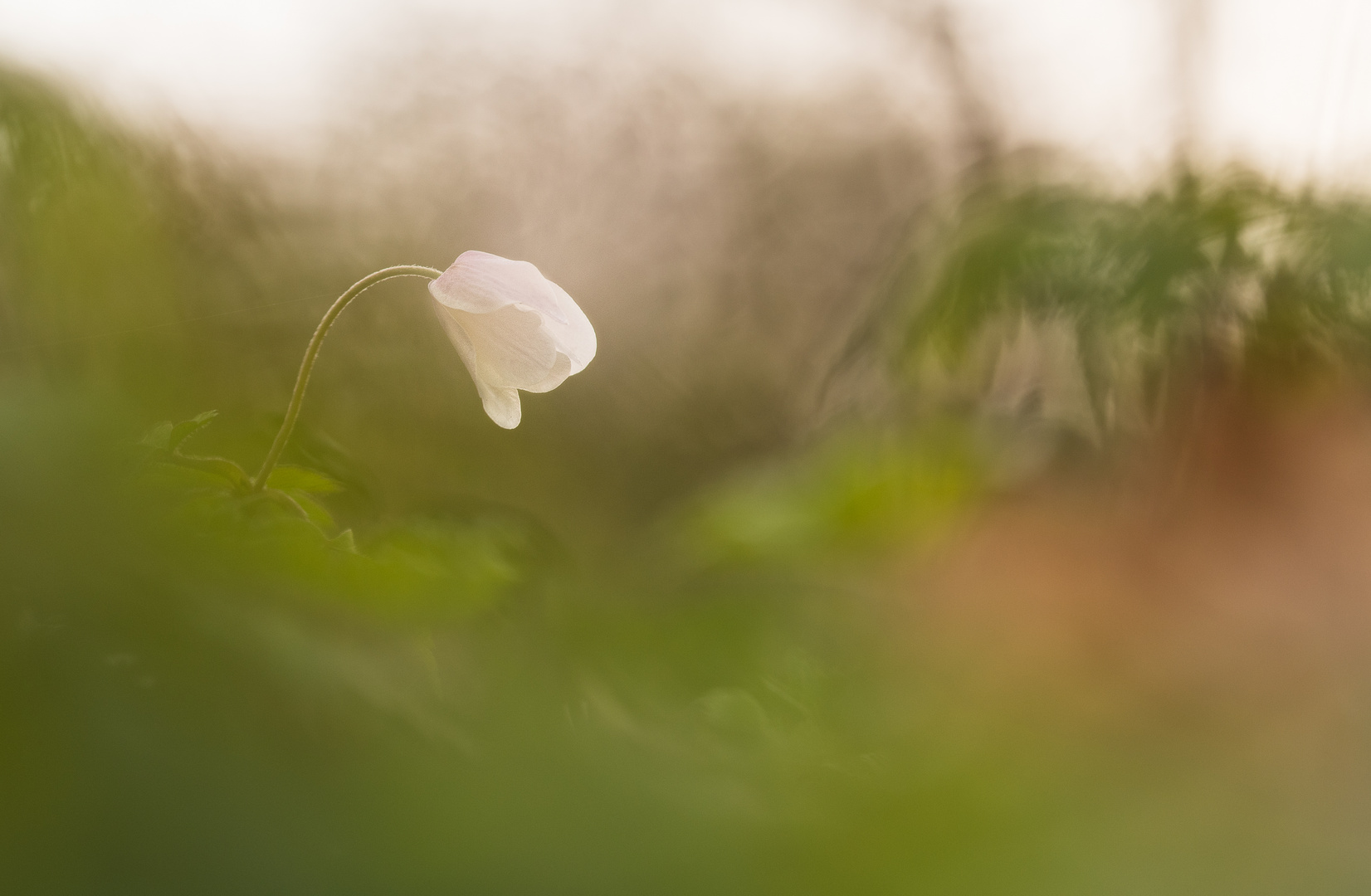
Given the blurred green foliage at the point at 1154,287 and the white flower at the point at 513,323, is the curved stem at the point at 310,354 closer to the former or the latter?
the white flower at the point at 513,323

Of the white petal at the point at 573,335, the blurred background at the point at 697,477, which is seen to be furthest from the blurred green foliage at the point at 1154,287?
the white petal at the point at 573,335

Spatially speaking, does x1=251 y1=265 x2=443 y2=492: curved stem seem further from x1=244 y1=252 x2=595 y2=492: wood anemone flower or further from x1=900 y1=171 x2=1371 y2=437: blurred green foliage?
x1=900 y1=171 x2=1371 y2=437: blurred green foliage

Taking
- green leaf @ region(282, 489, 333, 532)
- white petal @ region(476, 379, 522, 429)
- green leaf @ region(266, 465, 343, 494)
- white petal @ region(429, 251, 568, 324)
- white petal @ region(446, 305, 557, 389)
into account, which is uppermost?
white petal @ region(429, 251, 568, 324)

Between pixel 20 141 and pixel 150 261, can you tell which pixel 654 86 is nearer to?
pixel 20 141

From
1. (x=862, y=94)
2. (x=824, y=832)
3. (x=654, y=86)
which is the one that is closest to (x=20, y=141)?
(x=824, y=832)

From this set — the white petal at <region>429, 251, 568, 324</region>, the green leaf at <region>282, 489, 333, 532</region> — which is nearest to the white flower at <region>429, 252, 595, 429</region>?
the white petal at <region>429, 251, 568, 324</region>

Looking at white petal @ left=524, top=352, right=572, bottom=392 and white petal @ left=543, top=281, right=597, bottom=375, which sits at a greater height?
white petal @ left=543, top=281, right=597, bottom=375
